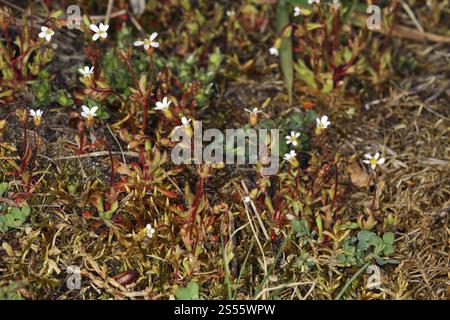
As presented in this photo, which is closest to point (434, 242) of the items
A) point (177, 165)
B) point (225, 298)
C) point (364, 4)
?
point (225, 298)

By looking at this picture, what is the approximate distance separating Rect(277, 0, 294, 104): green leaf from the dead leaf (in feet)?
2.11

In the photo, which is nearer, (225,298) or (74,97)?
(225,298)

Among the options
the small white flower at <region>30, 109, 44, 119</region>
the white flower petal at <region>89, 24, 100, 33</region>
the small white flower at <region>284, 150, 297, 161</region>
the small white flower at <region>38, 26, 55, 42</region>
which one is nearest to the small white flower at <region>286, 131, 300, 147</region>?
the small white flower at <region>284, 150, 297, 161</region>

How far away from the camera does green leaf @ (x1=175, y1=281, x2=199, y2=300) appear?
126 inches

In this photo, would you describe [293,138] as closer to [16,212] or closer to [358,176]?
[358,176]

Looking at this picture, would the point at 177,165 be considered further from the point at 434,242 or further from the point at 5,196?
the point at 434,242

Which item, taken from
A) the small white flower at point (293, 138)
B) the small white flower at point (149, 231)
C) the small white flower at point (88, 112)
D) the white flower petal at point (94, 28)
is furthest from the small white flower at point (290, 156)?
the white flower petal at point (94, 28)

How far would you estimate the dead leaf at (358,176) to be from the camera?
387cm

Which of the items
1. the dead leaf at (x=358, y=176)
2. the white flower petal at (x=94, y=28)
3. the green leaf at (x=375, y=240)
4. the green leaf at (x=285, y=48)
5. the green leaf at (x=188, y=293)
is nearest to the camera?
the green leaf at (x=188, y=293)

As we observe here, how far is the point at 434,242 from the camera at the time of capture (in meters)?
3.56

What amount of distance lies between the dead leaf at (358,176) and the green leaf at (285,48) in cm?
64

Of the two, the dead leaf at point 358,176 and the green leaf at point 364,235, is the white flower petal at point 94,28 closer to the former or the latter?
the dead leaf at point 358,176

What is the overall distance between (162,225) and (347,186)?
119 cm

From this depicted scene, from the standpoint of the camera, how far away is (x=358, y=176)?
3.89m
